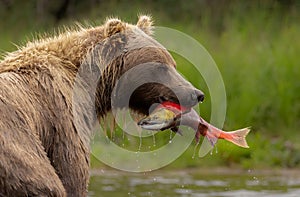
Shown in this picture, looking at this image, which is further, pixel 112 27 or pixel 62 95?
pixel 112 27

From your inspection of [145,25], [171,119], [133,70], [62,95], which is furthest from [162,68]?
[62,95]

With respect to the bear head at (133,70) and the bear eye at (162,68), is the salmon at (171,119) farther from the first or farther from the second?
the bear eye at (162,68)

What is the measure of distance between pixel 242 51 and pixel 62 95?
7.11 metres

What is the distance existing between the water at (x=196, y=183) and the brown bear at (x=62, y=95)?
298cm

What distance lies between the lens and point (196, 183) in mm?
10336

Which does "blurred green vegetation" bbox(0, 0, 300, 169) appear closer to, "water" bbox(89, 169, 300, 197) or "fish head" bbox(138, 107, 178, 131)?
"water" bbox(89, 169, 300, 197)

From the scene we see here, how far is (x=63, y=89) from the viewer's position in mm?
6316

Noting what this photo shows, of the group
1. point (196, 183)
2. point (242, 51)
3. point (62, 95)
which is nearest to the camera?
point (62, 95)

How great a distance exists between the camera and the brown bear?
563cm

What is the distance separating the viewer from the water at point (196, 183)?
9.62 meters

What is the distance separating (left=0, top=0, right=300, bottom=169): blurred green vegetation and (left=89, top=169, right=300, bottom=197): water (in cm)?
34

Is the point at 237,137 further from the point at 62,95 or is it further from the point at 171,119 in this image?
the point at 62,95

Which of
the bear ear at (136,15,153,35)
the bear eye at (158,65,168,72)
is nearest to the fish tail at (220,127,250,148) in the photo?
the bear eye at (158,65,168,72)

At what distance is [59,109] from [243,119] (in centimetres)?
602
